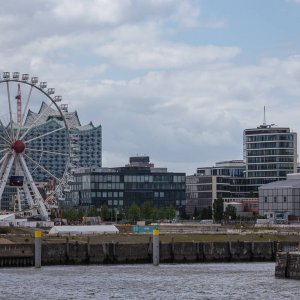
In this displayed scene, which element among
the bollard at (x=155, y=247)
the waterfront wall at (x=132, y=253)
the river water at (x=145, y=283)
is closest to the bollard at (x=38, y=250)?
the river water at (x=145, y=283)

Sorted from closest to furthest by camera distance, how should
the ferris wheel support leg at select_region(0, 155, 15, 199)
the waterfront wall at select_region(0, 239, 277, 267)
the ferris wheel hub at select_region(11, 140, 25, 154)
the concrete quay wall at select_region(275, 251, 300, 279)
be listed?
the concrete quay wall at select_region(275, 251, 300, 279) < the waterfront wall at select_region(0, 239, 277, 267) < the ferris wheel hub at select_region(11, 140, 25, 154) < the ferris wheel support leg at select_region(0, 155, 15, 199)

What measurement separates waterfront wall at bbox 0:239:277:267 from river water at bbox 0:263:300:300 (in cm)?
565

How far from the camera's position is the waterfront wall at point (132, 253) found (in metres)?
137

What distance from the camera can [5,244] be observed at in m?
138

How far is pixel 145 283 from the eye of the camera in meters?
107

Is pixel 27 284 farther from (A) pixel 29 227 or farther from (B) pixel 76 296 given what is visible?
(A) pixel 29 227

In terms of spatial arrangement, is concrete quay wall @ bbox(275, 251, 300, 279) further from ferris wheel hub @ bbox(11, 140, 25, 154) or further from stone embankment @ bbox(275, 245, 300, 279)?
ferris wheel hub @ bbox(11, 140, 25, 154)

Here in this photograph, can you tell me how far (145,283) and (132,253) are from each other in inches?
1363

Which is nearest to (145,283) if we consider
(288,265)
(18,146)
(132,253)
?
(288,265)

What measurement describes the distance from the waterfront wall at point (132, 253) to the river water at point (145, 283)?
5.65 metres

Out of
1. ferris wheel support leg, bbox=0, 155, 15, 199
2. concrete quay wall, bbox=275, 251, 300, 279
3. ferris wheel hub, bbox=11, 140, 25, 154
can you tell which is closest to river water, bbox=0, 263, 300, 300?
concrete quay wall, bbox=275, 251, 300, 279

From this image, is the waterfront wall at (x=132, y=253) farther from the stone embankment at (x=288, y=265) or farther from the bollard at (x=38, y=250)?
the stone embankment at (x=288, y=265)

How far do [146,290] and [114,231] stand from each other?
7612cm

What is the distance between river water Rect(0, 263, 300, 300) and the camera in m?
95.2
